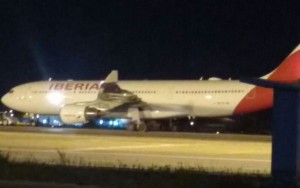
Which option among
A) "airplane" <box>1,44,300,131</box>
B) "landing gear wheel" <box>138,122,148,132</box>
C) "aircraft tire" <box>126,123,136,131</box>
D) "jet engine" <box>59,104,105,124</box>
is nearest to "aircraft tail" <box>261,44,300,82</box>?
"airplane" <box>1,44,300,131</box>

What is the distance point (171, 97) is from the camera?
55.7 m

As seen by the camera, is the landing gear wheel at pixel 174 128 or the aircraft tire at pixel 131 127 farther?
the landing gear wheel at pixel 174 128

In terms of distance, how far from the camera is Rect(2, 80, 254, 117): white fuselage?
53188 millimetres

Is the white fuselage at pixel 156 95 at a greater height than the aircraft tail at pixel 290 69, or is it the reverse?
the aircraft tail at pixel 290 69

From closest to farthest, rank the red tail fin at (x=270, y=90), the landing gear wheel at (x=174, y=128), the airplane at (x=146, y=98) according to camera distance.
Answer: the red tail fin at (x=270, y=90), the airplane at (x=146, y=98), the landing gear wheel at (x=174, y=128)

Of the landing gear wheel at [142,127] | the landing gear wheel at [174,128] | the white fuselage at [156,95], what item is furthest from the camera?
the landing gear wheel at [174,128]

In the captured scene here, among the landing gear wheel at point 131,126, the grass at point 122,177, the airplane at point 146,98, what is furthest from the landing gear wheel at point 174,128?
the grass at point 122,177

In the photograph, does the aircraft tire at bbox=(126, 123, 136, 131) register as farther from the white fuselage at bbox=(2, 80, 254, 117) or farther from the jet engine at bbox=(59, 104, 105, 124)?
the jet engine at bbox=(59, 104, 105, 124)

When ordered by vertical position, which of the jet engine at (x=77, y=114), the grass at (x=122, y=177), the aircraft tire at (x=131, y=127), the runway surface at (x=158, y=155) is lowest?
the grass at (x=122, y=177)

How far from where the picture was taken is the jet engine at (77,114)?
52.9 metres

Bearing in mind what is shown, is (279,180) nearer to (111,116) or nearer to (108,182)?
(108,182)

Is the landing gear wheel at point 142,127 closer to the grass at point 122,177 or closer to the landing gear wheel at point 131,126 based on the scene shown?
the landing gear wheel at point 131,126

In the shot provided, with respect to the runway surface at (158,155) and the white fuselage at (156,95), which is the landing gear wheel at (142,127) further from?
the runway surface at (158,155)

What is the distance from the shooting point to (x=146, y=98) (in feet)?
187
